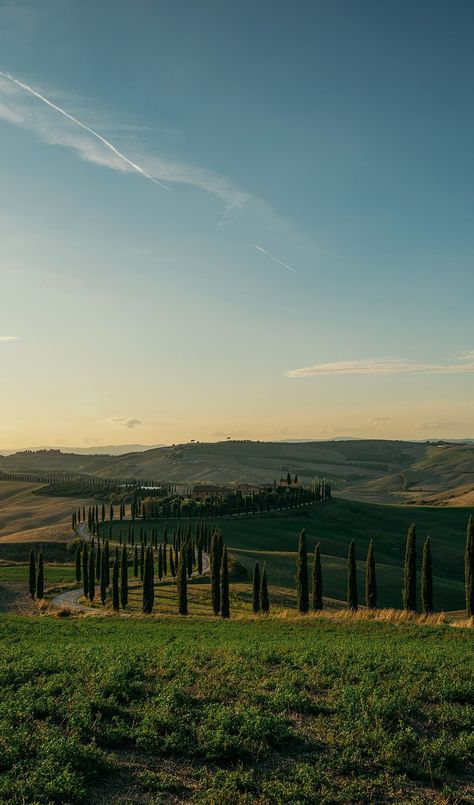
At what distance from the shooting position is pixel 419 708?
20547 millimetres

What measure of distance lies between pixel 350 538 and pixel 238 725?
122 meters

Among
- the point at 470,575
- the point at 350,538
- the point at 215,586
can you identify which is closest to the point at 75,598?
the point at 215,586

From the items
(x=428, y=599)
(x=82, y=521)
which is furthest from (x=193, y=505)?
(x=428, y=599)

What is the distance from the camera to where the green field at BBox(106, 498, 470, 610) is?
84125 mm

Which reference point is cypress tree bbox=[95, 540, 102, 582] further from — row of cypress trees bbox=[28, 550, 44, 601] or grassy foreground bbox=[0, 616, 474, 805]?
grassy foreground bbox=[0, 616, 474, 805]

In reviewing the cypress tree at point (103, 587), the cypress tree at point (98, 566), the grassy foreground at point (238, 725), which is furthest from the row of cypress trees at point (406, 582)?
the cypress tree at point (98, 566)

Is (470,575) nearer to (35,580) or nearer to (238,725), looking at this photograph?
(238,725)

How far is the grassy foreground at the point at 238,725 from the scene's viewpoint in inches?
620

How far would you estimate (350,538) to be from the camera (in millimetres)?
135625

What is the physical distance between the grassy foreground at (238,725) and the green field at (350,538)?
54.3 metres

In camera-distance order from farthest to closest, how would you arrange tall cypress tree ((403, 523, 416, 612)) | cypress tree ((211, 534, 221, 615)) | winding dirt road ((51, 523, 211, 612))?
winding dirt road ((51, 523, 211, 612)) → cypress tree ((211, 534, 221, 615)) → tall cypress tree ((403, 523, 416, 612))

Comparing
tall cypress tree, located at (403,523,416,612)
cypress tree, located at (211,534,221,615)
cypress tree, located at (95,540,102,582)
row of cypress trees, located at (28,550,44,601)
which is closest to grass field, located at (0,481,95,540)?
cypress tree, located at (95,540,102,582)

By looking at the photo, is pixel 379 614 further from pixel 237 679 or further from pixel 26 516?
pixel 26 516

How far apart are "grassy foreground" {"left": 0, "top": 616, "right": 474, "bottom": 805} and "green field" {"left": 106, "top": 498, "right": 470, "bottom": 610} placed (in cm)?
5430
